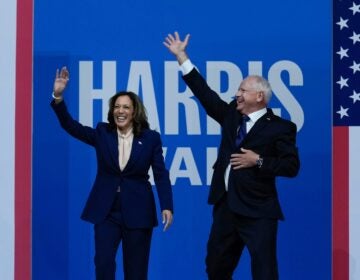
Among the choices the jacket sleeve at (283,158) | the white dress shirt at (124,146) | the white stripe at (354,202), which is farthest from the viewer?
the white stripe at (354,202)

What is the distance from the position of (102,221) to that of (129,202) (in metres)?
0.16

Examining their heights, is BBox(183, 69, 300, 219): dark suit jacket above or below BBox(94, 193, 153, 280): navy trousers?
above

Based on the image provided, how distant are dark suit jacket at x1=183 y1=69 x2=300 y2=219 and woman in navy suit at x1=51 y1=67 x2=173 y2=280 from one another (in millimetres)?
305

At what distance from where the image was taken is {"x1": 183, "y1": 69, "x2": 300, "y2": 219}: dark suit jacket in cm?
364

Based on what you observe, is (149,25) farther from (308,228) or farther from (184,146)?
(308,228)

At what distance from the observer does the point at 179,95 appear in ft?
15.1

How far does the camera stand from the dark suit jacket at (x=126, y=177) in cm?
365

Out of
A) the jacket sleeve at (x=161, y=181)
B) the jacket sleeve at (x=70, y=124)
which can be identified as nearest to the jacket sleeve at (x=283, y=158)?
the jacket sleeve at (x=161, y=181)

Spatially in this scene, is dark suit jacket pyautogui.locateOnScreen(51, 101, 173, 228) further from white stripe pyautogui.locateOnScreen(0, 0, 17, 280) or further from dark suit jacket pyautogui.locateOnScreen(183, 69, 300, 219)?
white stripe pyautogui.locateOnScreen(0, 0, 17, 280)

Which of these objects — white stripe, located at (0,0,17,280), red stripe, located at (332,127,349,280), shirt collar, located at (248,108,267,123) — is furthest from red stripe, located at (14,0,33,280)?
red stripe, located at (332,127,349,280)

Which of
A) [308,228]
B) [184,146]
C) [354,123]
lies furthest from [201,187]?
[354,123]

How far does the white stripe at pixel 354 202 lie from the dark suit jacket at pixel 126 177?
4.36ft

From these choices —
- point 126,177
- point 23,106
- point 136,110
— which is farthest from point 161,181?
point 23,106

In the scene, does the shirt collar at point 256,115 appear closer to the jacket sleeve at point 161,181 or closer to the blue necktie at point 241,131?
the blue necktie at point 241,131
